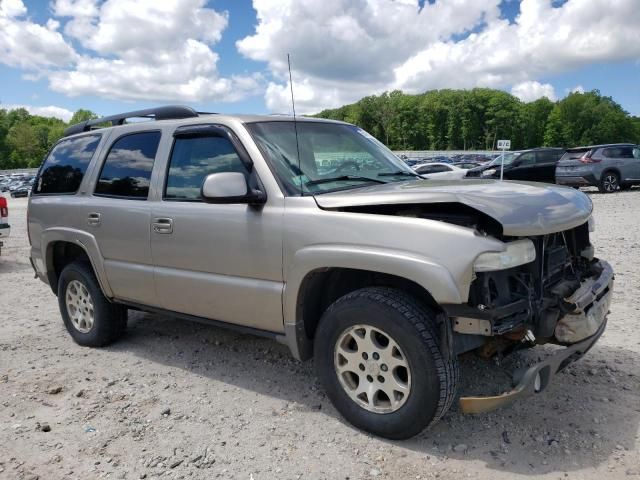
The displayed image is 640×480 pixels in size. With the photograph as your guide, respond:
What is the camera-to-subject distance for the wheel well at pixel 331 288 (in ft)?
10.4

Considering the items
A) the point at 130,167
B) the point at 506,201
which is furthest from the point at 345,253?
the point at 130,167

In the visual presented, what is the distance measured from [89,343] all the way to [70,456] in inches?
76.9

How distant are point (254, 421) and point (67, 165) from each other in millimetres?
3180

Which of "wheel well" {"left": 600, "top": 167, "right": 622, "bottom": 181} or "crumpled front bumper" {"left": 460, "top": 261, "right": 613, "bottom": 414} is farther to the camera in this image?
"wheel well" {"left": 600, "top": 167, "right": 622, "bottom": 181}

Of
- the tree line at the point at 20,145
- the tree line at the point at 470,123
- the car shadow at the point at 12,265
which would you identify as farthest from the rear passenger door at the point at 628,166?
the tree line at the point at 20,145

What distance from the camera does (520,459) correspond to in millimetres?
2920

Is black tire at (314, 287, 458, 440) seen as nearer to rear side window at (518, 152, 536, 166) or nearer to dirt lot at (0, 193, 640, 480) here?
dirt lot at (0, 193, 640, 480)

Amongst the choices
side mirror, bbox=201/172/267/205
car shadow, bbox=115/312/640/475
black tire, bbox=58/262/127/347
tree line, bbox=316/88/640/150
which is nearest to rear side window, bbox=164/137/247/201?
side mirror, bbox=201/172/267/205

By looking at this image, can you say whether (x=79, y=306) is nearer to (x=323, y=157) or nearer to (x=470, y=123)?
(x=323, y=157)

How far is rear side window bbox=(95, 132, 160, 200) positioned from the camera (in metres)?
4.22

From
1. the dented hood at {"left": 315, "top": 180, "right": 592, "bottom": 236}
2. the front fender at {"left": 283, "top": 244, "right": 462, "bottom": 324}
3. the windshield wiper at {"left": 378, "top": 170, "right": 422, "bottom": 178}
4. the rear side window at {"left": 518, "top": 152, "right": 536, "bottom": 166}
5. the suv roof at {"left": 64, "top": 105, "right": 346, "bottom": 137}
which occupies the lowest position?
the rear side window at {"left": 518, "top": 152, "right": 536, "bottom": 166}

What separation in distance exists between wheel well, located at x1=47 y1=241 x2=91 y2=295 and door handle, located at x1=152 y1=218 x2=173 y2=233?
138 centimetres

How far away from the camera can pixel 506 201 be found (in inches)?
114

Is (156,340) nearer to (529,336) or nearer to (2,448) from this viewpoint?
(2,448)
